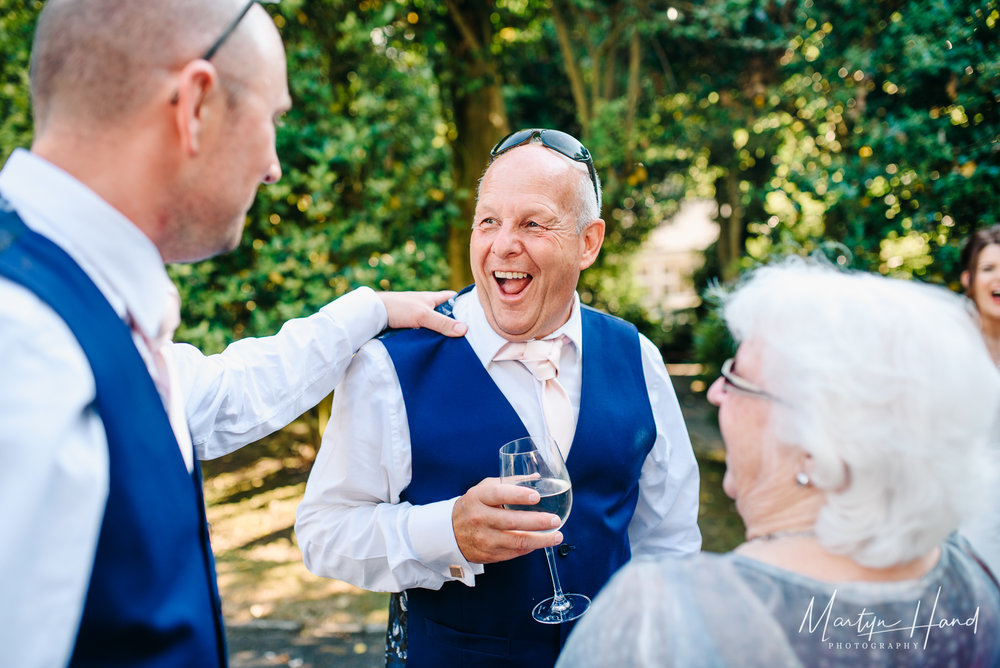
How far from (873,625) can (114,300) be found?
1.33m

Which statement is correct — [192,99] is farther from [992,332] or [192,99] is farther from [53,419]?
[992,332]

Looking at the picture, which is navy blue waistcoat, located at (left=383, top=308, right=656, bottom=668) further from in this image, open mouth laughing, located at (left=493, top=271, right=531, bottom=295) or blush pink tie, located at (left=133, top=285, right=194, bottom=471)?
blush pink tie, located at (left=133, top=285, right=194, bottom=471)

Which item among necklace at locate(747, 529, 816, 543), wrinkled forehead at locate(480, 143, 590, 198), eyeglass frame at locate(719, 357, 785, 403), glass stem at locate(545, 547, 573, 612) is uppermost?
wrinkled forehead at locate(480, 143, 590, 198)

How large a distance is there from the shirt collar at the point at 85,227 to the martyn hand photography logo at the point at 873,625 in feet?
3.91

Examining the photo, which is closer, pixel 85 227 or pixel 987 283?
pixel 85 227

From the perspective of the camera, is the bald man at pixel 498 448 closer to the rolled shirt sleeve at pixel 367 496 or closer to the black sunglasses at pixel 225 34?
the rolled shirt sleeve at pixel 367 496

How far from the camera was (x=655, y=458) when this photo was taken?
80.4 inches

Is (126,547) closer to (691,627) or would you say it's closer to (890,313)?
(691,627)

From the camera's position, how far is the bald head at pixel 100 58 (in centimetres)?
96

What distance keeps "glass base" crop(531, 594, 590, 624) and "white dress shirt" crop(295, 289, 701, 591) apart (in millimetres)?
207

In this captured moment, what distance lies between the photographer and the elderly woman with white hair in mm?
1020

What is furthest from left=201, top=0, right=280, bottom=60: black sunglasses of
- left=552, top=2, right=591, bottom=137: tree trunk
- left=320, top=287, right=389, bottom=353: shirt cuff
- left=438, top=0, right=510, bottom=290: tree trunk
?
left=552, top=2, right=591, bottom=137: tree trunk

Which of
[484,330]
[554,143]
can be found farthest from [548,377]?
[554,143]

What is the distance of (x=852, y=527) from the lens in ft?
3.58
